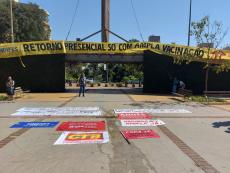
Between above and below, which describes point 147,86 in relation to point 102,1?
below

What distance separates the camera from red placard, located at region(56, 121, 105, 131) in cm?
1132

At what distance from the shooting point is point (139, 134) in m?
10.6

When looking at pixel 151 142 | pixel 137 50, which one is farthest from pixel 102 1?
pixel 151 142

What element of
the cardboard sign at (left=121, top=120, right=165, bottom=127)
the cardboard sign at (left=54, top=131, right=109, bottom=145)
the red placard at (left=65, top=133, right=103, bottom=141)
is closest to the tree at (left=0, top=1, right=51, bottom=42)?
the cardboard sign at (left=121, top=120, right=165, bottom=127)

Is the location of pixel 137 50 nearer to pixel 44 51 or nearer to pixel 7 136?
pixel 44 51

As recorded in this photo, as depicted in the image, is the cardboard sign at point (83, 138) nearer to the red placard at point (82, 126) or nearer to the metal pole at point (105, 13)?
the red placard at point (82, 126)

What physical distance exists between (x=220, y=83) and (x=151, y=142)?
22.9 meters

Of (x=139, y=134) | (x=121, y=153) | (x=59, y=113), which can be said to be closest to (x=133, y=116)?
(x=59, y=113)

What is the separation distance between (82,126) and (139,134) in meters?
2.17

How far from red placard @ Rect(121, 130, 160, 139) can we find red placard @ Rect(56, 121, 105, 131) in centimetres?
96

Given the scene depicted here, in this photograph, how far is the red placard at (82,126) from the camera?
37.1ft

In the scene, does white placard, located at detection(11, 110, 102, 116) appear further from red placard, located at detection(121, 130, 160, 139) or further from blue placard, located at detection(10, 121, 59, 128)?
red placard, located at detection(121, 130, 160, 139)

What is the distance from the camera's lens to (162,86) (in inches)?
1223

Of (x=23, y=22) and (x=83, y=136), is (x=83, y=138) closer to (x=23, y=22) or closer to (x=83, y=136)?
(x=83, y=136)
